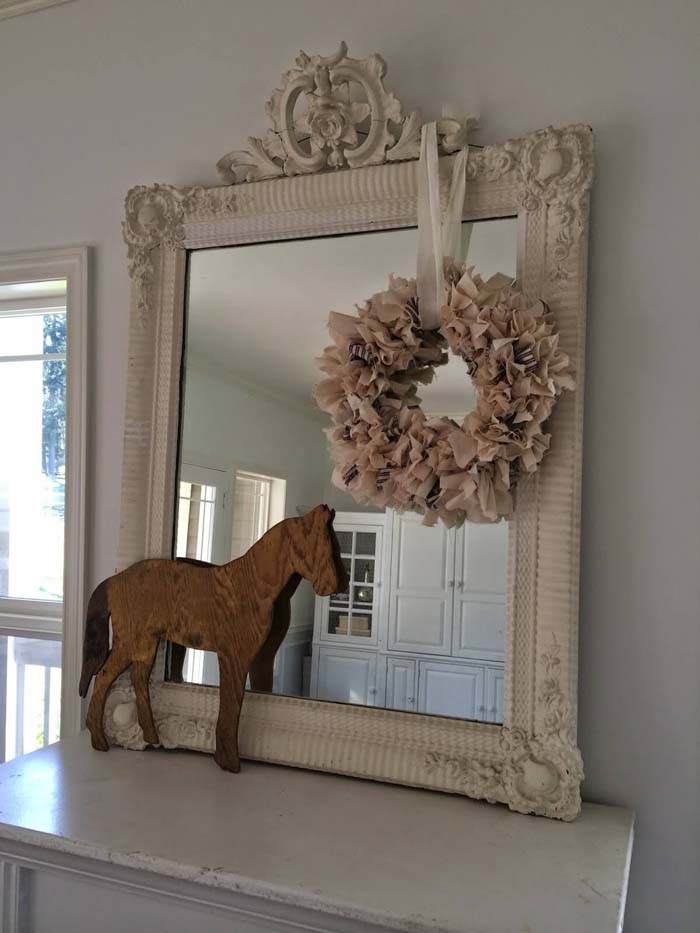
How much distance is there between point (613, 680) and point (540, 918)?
0.46 m

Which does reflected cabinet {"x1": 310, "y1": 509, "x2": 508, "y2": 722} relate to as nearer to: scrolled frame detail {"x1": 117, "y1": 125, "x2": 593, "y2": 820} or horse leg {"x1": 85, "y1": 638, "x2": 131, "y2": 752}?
scrolled frame detail {"x1": 117, "y1": 125, "x2": 593, "y2": 820}

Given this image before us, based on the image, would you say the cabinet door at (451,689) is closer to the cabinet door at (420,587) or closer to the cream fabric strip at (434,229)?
the cabinet door at (420,587)

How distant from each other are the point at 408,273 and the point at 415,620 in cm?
60

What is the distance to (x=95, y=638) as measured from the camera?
1532mm

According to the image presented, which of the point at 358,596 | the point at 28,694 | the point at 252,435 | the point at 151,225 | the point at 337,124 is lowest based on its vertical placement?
the point at 28,694

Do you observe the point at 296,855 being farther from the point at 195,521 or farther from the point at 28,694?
the point at 28,694

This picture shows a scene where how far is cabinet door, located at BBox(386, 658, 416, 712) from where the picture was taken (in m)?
1.31

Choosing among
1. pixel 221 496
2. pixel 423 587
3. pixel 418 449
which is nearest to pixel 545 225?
pixel 418 449

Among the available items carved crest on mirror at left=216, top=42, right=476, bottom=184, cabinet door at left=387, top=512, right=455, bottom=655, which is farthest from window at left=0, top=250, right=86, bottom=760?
cabinet door at left=387, top=512, right=455, bottom=655

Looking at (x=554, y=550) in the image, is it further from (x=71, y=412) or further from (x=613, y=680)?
(x=71, y=412)

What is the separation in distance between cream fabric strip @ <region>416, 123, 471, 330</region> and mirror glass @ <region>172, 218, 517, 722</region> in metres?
0.04

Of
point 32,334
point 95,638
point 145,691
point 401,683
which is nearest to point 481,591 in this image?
point 401,683

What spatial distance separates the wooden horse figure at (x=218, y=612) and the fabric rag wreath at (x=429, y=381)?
0.48 feet

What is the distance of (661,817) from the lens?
1.23 m
